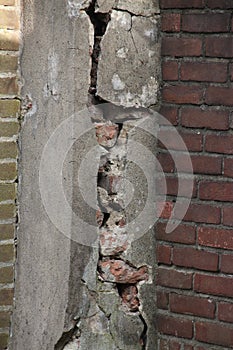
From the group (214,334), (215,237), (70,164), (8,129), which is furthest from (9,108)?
(214,334)

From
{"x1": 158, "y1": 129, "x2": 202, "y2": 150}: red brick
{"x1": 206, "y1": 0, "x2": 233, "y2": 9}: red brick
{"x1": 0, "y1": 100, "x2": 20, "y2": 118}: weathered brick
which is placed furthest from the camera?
{"x1": 0, "y1": 100, "x2": 20, "y2": 118}: weathered brick

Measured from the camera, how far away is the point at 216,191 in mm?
3170

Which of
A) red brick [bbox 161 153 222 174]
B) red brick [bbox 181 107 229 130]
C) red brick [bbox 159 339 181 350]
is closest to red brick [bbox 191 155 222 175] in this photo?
red brick [bbox 161 153 222 174]

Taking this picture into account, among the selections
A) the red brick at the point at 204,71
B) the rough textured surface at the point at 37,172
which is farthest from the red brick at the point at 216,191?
the rough textured surface at the point at 37,172

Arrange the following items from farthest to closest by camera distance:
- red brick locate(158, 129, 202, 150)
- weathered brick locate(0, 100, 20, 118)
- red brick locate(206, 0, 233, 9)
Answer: weathered brick locate(0, 100, 20, 118) → red brick locate(158, 129, 202, 150) → red brick locate(206, 0, 233, 9)

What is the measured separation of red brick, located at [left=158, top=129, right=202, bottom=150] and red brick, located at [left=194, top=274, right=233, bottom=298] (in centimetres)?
48

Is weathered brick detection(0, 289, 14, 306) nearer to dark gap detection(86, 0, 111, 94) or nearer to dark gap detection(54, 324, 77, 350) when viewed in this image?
dark gap detection(54, 324, 77, 350)

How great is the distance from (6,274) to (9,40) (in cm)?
91

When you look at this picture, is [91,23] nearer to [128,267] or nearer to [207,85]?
[207,85]

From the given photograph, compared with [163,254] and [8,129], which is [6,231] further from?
[163,254]

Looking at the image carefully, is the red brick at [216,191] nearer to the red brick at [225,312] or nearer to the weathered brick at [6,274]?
the red brick at [225,312]

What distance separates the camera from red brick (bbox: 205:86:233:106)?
3119mm

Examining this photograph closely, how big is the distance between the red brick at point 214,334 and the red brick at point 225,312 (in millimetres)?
32

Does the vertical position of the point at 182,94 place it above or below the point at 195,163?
above
